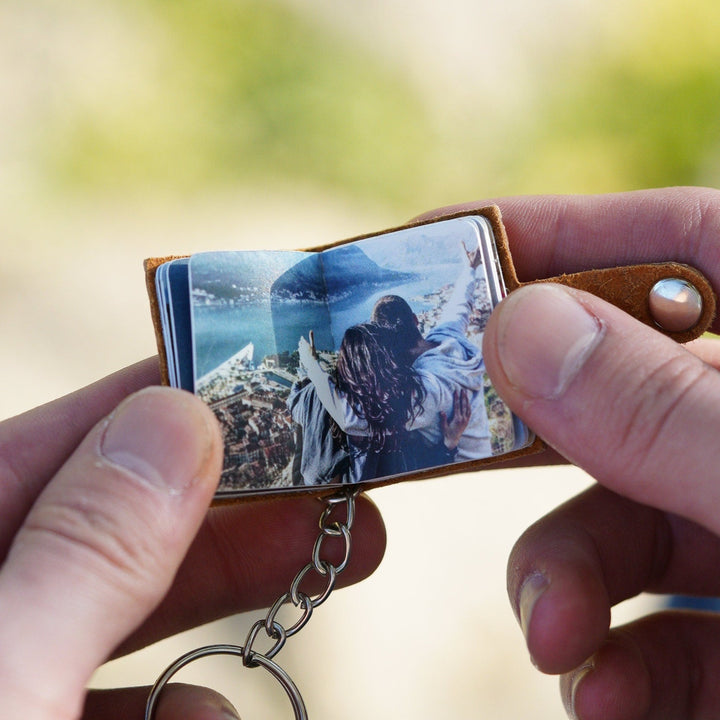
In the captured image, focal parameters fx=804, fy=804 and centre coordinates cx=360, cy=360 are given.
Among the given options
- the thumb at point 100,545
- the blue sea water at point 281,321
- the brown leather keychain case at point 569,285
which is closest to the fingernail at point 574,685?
the brown leather keychain case at point 569,285

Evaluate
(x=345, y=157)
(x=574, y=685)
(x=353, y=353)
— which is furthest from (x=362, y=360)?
(x=345, y=157)

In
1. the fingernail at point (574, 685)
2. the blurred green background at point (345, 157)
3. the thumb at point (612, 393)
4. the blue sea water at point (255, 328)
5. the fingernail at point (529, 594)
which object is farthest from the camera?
the blurred green background at point (345, 157)

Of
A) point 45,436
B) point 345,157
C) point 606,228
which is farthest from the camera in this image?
point 345,157

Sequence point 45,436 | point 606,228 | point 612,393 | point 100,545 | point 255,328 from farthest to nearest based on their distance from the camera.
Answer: point 606,228, point 45,436, point 255,328, point 612,393, point 100,545

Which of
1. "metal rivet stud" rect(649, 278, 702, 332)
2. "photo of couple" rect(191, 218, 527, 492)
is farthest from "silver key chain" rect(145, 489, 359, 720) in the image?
"metal rivet stud" rect(649, 278, 702, 332)

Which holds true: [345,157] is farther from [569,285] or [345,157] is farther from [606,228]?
[569,285]

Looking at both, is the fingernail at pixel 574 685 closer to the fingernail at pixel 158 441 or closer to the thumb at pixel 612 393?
the thumb at pixel 612 393

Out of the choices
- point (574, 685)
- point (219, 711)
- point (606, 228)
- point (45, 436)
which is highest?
point (606, 228)
